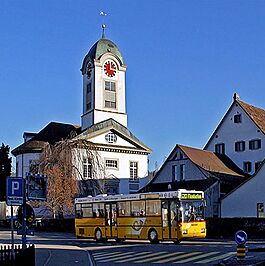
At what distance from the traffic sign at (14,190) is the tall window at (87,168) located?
49372 mm

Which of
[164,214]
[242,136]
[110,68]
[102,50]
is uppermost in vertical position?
[102,50]

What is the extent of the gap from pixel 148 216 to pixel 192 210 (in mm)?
2813

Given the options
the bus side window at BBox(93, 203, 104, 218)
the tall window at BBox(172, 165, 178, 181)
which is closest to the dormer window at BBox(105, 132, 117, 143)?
the tall window at BBox(172, 165, 178, 181)

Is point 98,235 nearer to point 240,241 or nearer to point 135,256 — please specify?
point 135,256

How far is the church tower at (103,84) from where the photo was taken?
267 ft

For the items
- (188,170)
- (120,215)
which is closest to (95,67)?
(188,170)

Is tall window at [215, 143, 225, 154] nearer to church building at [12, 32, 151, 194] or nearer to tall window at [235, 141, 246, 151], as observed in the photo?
tall window at [235, 141, 246, 151]

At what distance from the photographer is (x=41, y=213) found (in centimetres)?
7119

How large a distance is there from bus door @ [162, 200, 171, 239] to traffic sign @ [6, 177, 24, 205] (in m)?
19.4

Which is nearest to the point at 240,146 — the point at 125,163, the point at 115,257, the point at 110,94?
the point at 125,163

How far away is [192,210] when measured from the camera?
36.9 metres

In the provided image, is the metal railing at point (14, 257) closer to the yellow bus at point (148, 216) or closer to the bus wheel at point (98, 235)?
the yellow bus at point (148, 216)

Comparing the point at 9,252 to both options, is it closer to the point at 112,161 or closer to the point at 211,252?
the point at 211,252

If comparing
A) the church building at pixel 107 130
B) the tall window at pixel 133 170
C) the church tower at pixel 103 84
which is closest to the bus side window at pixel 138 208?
the church building at pixel 107 130
